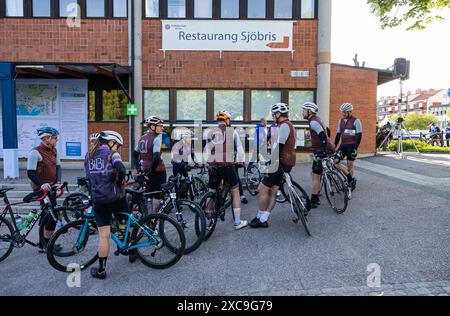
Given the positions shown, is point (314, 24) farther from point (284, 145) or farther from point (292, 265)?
point (292, 265)

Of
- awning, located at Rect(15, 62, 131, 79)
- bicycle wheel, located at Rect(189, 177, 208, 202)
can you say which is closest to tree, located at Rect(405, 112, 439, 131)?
awning, located at Rect(15, 62, 131, 79)

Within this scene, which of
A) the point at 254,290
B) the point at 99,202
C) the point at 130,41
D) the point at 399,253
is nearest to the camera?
the point at 254,290

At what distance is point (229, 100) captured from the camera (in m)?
13.8

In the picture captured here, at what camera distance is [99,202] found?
429 centimetres

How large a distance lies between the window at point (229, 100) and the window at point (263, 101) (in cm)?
48

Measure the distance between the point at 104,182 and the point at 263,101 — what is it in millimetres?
10301

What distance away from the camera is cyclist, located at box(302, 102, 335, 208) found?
678cm

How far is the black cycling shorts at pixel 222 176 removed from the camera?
5.89m

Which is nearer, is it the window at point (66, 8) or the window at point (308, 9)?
the window at point (66, 8)

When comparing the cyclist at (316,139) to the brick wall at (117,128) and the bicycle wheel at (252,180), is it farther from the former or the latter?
the brick wall at (117,128)

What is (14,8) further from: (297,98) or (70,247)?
(70,247)

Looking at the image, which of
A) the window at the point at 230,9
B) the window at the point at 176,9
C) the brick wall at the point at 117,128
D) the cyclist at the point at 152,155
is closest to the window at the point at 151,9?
the window at the point at 176,9

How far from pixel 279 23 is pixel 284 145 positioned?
29.4 ft

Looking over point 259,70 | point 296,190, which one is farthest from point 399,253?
point 259,70
